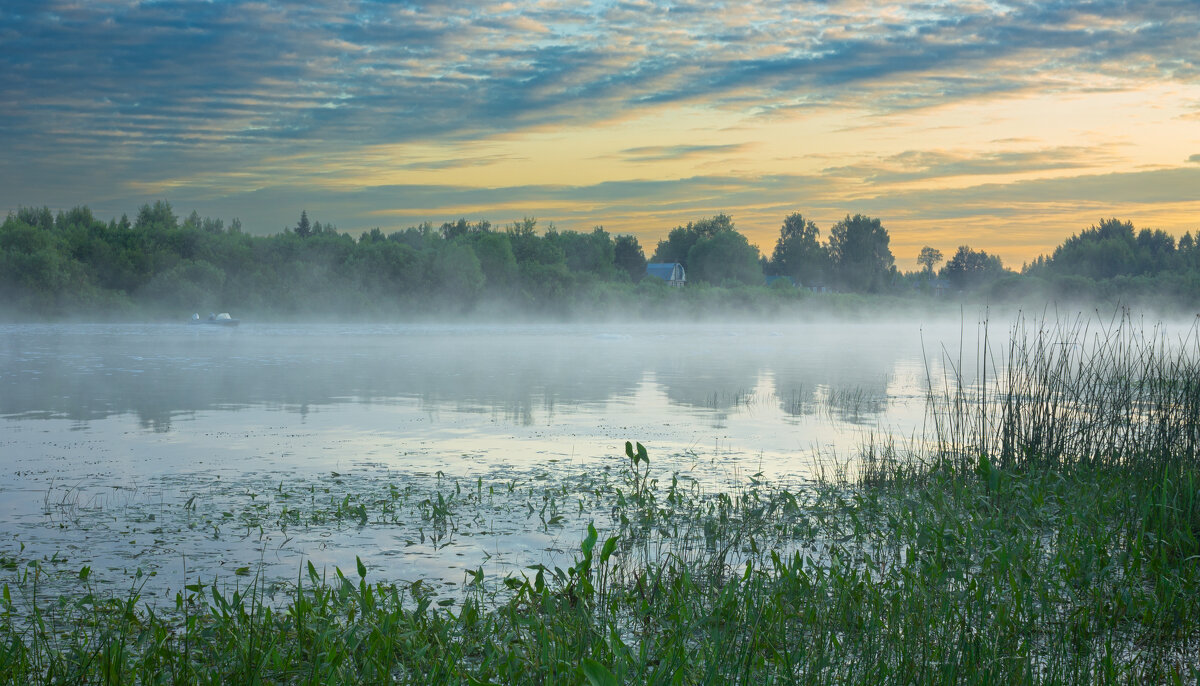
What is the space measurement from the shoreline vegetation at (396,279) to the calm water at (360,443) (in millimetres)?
27655

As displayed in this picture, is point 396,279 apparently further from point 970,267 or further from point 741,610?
point 970,267

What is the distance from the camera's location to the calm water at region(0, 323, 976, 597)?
6.12 m

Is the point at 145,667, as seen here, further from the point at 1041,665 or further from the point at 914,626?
the point at 1041,665

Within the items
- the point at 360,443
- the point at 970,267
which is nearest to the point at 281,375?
the point at 360,443

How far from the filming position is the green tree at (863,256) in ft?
357

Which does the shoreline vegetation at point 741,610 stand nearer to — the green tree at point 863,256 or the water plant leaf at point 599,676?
the water plant leaf at point 599,676

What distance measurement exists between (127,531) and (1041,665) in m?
5.58

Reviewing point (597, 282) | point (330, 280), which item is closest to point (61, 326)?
point (330, 280)

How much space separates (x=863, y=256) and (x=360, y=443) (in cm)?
10526

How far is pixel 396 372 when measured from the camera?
2211 centimetres

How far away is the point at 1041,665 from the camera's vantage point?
13.4 feet

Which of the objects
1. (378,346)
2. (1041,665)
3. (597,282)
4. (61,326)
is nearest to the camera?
(1041,665)

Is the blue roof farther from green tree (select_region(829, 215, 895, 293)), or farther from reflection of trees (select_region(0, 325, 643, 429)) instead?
reflection of trees (select_region(0, 325, 643, 429))

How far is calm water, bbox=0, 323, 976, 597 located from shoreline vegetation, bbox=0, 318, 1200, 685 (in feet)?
1.31
